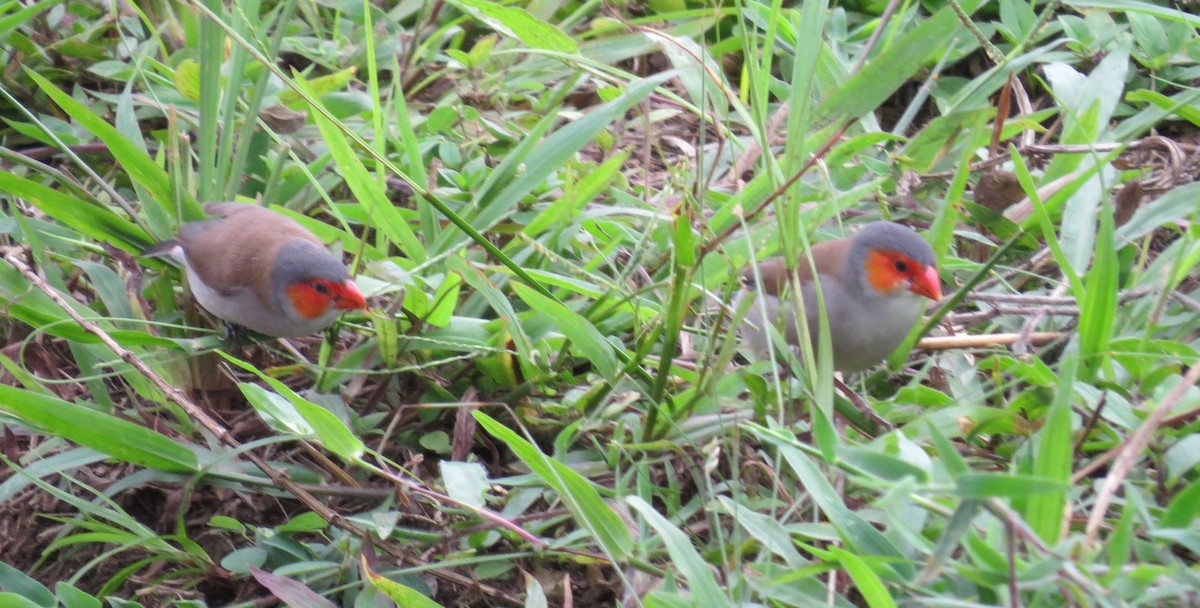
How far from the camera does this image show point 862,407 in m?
2.42

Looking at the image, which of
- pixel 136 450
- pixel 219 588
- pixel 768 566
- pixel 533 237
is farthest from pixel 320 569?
pixel 533 237

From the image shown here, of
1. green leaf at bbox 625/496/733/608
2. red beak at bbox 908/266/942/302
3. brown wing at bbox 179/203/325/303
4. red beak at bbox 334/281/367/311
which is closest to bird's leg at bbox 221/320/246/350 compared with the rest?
brown wing at bbox 179/203/325/303

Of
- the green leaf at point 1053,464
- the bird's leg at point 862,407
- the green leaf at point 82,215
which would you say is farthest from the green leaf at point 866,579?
the green leaf at point 82,215

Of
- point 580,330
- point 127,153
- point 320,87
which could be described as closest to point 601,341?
point 580,330

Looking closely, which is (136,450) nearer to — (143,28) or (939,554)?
(939,554)

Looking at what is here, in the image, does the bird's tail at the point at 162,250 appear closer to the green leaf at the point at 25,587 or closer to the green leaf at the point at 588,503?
the green leaf at the point at 25,587

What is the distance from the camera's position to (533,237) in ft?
10.0

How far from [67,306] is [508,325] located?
95 cm

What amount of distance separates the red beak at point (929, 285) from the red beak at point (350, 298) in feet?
4.34

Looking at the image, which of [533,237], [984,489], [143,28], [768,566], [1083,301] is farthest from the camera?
→ [143,28]

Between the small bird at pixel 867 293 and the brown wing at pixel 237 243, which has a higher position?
the small bird at pixel 867 293

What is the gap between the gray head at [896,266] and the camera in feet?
8.71

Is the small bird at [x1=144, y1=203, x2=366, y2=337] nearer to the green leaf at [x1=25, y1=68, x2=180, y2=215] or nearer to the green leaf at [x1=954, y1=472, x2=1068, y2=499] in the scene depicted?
the green leaf at [x1=25, y1=68, x2=180, y2=215]

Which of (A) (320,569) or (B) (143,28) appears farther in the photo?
(B) (143,28)
